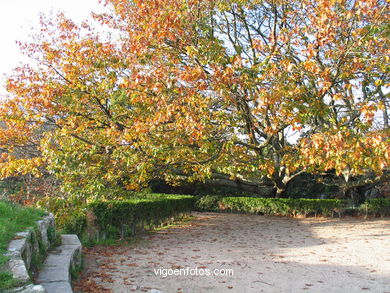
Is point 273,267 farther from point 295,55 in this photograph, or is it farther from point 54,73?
point 54,73

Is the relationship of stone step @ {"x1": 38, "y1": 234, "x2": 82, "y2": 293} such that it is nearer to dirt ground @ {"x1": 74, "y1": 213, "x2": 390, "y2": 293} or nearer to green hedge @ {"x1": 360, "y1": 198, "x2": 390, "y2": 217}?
dirt ground @ {"x1": 74, "y1": 213, "x2": 390, "y2": 293}

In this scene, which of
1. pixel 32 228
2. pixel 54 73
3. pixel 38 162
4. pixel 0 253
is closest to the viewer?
pixel 0 253

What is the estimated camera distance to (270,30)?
1155 centimetres

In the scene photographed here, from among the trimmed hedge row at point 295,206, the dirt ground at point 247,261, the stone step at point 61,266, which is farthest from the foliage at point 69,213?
the trimmed hedge row at point 295,206

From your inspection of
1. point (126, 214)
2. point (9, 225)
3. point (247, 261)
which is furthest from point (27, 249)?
point (126, 214)

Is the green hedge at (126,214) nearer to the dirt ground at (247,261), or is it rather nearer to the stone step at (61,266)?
the dirt ground at (247,261)

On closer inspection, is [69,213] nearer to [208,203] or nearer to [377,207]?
[208,203]

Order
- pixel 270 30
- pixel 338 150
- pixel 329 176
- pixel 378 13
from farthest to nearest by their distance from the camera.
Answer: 1. pixel 329 176
2. pixel 270 30
3. pixel 378 13
4. pixel 338 150

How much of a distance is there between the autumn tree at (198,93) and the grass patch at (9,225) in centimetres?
297

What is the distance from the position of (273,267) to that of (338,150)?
2421mm

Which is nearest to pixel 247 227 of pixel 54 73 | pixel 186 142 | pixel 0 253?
pixel 186 142

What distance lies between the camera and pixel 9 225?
423 cm

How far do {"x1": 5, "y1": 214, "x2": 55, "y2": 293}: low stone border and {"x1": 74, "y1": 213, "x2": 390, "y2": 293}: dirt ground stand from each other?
0.81 meters

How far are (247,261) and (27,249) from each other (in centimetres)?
409
